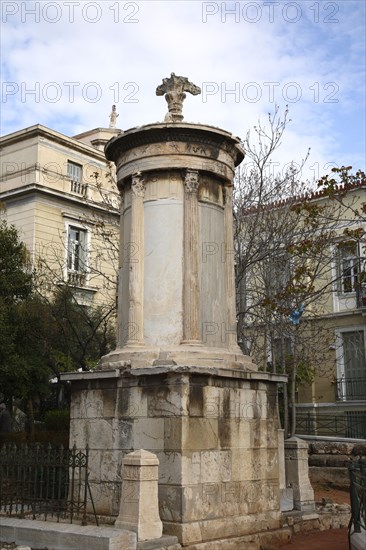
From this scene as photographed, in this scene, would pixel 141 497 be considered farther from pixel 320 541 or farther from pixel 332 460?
pixel 332 460

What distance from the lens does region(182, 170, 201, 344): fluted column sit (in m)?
10.4

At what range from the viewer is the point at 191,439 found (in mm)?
9375

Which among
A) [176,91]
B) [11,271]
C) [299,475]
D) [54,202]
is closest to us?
[176,91]

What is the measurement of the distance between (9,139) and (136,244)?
60.2 ft

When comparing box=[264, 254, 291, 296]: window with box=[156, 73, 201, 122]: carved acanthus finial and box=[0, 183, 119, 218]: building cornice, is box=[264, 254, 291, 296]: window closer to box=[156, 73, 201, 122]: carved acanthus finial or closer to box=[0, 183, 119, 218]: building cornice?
box=[0, 183, 119, 218]: building cornice

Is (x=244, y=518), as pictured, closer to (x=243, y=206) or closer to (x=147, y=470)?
(x=147, y=470)

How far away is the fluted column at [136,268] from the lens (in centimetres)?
1056

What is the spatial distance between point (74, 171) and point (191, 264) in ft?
62.7

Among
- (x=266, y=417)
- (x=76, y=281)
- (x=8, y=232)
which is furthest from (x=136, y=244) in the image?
(x=76, y=281)

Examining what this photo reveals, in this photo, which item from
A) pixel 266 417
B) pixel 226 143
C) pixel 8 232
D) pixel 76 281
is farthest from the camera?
pixel 76 281

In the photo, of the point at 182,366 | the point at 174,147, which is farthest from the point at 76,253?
the point at 182,366

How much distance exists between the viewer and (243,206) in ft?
65.2

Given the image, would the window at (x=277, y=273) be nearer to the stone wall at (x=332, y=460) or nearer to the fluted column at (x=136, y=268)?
the stone wall at (x=332, y=460)

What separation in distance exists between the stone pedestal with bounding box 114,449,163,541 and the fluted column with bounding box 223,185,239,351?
295 centimetres
